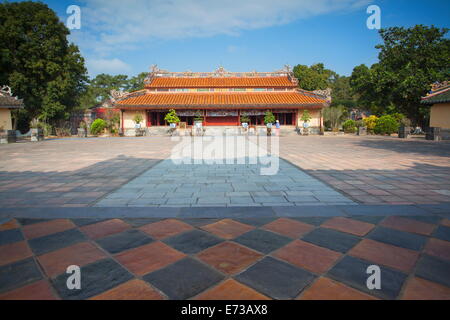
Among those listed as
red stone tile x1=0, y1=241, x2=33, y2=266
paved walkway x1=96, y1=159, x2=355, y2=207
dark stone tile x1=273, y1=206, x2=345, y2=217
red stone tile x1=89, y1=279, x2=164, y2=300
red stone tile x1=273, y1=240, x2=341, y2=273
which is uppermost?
paved walkway x1=96, y1=159, x2=355, y2=207

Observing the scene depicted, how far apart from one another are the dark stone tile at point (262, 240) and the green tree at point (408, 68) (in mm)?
18901

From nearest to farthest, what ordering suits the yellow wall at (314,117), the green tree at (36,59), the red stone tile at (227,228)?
the red stone tile at (227,228), the green tree at (36,59), the yellow wall at (314,117)

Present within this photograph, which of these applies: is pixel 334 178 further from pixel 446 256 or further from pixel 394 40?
pixel 394 40

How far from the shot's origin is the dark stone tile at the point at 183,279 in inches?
64.7

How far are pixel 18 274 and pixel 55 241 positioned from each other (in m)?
0.54

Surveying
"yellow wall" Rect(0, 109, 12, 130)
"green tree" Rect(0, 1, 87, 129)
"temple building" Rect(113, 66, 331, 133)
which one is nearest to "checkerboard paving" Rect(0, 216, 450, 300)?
"yellow wall" Rect(0, 109, 12, 130)

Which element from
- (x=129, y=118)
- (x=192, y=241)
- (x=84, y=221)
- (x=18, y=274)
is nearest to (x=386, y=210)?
(x=192, y=241)

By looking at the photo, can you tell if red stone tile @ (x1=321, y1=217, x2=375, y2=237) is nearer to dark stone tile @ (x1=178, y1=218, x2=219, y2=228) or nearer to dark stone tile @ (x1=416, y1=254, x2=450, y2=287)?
dark stone tile @ (x1=416, y1=254, x2=450, y2=287)

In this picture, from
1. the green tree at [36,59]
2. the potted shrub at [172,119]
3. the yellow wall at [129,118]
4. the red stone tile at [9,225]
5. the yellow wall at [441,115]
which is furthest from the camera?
the yellow wall at [129,118]

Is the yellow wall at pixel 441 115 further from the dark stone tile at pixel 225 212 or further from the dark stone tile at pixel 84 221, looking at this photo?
the dark stone tile at pixel 84 221

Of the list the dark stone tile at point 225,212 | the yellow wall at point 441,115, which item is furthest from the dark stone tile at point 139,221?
the yellow wall at point 441,115

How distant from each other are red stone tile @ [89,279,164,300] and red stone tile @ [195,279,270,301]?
0.28 metres

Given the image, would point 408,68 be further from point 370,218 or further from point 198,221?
point 198,221

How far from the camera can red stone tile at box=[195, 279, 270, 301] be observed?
1601 millimetres
